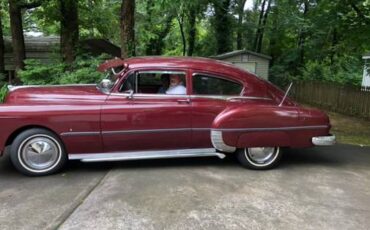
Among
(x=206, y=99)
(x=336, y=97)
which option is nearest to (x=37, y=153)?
(x=206, y=99)

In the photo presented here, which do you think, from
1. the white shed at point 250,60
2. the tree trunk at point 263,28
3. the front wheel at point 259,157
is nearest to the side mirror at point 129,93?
the front wheel at point 259,157

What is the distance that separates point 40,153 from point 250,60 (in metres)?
16.0

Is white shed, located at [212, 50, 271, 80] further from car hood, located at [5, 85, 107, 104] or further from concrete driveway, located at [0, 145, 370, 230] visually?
car hood, located at [5, 85, 107, 104]

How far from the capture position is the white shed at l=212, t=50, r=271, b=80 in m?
19.8

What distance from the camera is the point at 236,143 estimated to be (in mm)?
5805

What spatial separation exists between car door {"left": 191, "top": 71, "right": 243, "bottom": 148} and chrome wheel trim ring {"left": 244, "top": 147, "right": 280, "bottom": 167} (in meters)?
0.59

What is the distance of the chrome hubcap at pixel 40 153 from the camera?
5469 mm

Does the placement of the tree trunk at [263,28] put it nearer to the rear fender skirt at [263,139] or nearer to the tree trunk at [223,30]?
the tree trunk at [223,30]

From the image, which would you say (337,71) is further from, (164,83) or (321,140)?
(164,83)

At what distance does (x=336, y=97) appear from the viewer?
55.6ft

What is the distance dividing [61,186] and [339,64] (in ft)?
74.7

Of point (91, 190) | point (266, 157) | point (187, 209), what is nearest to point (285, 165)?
point (266, 157)

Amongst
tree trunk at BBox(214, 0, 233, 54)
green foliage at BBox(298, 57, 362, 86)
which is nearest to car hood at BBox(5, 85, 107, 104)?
green foliage at BBox(298, 57, 362, 86)

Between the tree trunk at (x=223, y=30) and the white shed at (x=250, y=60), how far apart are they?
5.98 metres
